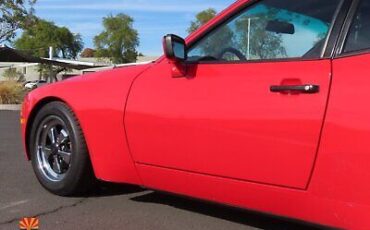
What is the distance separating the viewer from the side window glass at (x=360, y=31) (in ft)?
10.6

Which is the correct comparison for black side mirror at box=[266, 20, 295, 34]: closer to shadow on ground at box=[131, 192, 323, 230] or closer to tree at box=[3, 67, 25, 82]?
shadow on ground at box=[131, 192, 323, 230]

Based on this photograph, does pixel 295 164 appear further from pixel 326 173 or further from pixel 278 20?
pixel 278 20

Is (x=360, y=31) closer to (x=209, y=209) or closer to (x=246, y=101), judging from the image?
(x=246, y=101)

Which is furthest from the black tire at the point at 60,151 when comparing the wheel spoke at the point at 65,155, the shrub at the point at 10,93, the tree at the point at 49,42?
the tree at the point at 49,42

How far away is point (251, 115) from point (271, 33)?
2.09 ft

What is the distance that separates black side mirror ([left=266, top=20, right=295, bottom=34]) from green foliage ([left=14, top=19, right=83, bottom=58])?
78508 mm

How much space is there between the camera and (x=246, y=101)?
3.47 meters

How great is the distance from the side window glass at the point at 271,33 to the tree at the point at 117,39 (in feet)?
235

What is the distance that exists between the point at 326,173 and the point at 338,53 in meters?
0.67

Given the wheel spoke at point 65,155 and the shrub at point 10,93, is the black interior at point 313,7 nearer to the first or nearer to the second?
the wheel spoke at point 65,155

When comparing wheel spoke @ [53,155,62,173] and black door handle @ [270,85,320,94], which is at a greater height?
black door handle @ [270,85,320,94]

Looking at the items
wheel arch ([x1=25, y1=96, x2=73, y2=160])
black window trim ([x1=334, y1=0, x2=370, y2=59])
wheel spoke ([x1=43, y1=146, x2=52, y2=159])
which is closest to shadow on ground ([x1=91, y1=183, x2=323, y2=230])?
wheel spoke ([x1=43, y1=146, x2=52, y2=159])

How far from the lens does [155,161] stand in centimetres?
402

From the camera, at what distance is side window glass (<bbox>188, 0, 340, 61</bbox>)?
348 cm
